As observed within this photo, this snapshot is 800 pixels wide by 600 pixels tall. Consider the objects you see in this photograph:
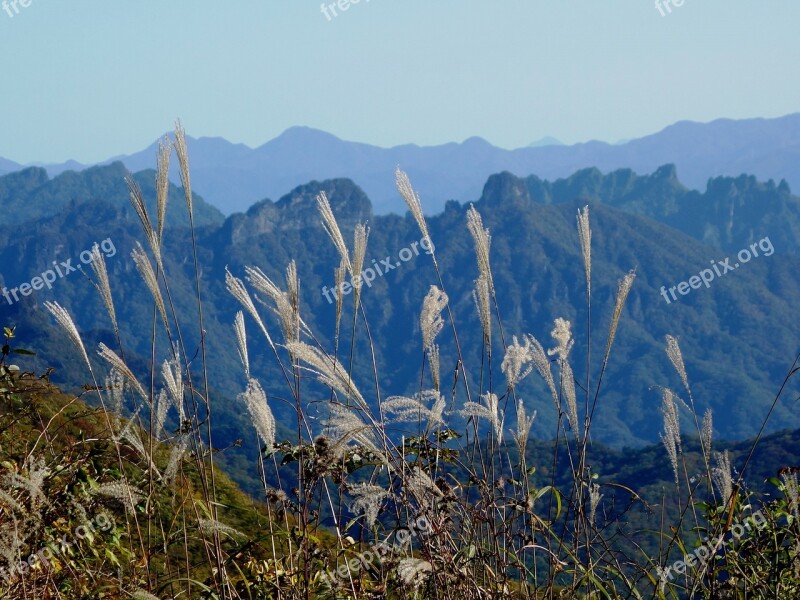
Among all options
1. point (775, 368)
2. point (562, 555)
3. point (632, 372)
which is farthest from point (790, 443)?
point (775, 368)

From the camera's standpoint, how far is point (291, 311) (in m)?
2.78

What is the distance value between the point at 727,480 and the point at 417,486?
32.4 inches

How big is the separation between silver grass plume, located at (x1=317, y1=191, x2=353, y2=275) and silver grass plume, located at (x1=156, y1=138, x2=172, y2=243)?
0.43 meters

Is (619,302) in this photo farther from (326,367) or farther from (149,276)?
(149,276)

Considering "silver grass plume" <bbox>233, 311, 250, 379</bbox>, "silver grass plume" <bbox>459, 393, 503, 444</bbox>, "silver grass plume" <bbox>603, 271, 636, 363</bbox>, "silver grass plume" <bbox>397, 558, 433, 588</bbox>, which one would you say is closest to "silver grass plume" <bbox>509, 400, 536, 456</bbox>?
"silver grass plume" <bbox>459, 393, 503, 444</bbox>

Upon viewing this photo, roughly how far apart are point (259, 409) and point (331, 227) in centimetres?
56

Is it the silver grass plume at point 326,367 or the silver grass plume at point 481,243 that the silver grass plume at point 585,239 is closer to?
the silver grass plume at point 481,243

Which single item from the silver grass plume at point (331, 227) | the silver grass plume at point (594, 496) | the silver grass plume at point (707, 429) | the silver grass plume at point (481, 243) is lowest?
the silver grass plume at point (594, 496)

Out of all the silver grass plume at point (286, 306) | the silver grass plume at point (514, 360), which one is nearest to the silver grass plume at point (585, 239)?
the silver grass plume at point (514, 360)

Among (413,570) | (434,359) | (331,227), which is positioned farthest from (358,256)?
(413,570)

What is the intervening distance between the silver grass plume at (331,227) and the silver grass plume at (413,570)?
904mm

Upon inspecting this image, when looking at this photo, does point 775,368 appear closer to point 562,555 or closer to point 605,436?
point 605,436

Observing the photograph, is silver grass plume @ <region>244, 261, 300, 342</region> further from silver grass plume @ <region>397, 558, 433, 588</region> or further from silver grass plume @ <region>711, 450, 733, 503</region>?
silver grass plume @ <region>711, 450, 733, 503</region>

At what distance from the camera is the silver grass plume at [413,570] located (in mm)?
2209
